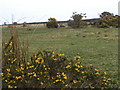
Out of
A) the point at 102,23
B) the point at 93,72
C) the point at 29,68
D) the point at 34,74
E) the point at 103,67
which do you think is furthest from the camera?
the point at 102,23

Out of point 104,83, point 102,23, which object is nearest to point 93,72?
point 104,83

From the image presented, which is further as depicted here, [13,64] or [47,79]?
[13,64]

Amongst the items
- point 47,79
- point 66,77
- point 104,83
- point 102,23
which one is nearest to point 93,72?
point 104,83

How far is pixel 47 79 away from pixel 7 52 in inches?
43.1

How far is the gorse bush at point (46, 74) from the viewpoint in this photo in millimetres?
4254

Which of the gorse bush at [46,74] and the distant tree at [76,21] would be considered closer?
the gorse bush at [46,74]

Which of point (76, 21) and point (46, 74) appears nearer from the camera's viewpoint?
point (46, 74)

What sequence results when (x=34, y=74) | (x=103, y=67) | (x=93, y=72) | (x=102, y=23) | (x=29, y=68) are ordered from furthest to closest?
1. (x=102, y=23)
2. (x=103, y=67)
3. (x=93, y=72)
4. (x=29, y=68)
5. (x=34, y=74)

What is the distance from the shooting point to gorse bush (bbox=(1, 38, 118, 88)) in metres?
4.25

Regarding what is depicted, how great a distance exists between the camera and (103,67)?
650 cm

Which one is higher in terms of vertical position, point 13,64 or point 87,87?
point 13,64

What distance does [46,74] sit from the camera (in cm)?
443

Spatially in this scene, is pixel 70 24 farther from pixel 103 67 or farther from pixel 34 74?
pixel 34 74

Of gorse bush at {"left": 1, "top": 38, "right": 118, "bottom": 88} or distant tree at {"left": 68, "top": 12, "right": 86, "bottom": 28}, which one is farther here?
distant tree at {"left": 68, "top": 12, "right": 86, "bottom": 28}
